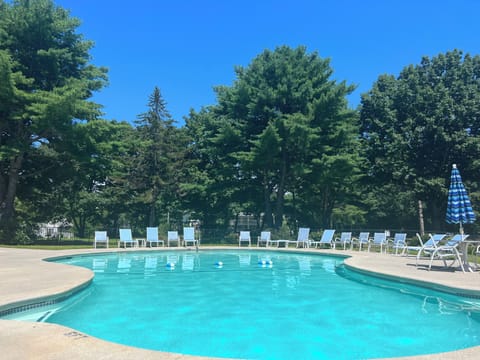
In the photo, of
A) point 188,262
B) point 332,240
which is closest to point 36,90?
point 188,262

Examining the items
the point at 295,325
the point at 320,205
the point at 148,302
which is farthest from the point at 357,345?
the point at 320,205

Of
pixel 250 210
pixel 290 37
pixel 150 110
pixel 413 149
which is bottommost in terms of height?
pixel 250 210

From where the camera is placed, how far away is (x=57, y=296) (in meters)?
6.48

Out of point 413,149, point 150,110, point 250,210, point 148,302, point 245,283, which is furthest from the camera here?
point 250,210

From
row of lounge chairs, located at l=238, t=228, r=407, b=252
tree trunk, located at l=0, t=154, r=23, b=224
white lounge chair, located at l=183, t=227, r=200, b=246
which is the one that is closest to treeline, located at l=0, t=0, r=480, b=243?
tree trunk, located at l=0, t=154, r=23, b=224

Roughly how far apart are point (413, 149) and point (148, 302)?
81.4 feet

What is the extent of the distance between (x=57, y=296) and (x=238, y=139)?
797 inches

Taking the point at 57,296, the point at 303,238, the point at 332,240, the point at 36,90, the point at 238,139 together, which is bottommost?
the point at 57,296

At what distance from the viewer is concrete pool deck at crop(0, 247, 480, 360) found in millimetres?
3518

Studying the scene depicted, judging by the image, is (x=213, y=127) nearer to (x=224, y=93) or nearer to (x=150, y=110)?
(x=224, y=93)

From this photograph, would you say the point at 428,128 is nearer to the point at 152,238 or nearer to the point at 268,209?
the point at 268,209

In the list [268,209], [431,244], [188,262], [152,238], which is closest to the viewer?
[431,244]

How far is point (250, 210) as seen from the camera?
3469 cm

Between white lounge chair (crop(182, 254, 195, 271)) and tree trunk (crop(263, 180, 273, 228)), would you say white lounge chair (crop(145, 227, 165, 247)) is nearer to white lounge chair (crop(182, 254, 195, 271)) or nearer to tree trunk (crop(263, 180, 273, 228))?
white lounge chair (crop(182, 254, 195, 271))
